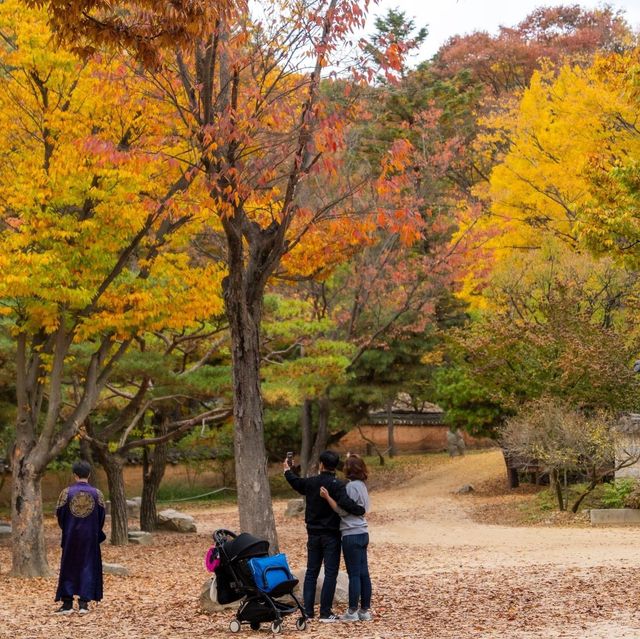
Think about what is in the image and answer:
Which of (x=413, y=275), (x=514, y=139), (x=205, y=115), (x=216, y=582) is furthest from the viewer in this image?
(x=514, y=139)

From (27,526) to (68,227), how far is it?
4258 mm

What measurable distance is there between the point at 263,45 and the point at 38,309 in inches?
208

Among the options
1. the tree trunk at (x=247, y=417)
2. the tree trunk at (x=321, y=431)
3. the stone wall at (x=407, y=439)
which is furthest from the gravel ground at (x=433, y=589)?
the stone wall at (x=407, y=439)

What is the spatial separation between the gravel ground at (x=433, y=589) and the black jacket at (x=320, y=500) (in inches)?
32.1

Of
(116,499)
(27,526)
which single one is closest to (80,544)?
(27,526)

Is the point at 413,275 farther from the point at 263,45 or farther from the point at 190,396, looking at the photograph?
the point at 263,45

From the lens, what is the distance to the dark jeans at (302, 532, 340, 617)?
8.43m

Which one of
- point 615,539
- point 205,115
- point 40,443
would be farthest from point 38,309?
point 615,539

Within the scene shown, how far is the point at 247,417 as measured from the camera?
993 centimetres

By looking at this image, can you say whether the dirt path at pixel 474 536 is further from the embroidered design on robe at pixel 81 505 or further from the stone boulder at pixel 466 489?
the embroidered design on robe at pixel 81 505

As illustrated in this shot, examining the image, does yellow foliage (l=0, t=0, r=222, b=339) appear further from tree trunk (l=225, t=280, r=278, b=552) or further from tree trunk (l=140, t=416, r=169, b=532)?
tree trunk (l=140, t=416, r=169, b=532)

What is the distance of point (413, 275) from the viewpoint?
82.5 ft

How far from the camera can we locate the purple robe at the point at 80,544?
9.77 metres

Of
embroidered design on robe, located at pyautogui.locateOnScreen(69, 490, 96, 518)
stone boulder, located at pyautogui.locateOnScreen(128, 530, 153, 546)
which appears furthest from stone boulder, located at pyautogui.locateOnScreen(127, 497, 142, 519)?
embroidered design on robe, located at pyautogui.locateOnScreen(69, 490, 96, 518)
